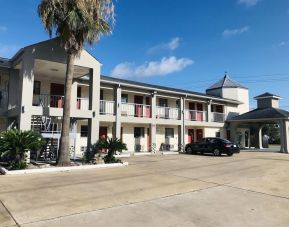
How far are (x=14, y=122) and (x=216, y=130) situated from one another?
2165 cm

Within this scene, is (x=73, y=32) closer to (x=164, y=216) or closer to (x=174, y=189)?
(x=174, y=189)

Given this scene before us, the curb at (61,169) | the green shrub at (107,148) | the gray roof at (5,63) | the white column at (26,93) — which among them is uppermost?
the gray roof at (5,63)

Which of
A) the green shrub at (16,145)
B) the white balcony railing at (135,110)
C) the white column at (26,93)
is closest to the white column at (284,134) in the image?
the white balcony railing at (135,110)

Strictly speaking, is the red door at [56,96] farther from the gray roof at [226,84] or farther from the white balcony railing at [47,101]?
the gray roof at [226,84]

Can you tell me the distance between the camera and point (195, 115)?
28.5 meters

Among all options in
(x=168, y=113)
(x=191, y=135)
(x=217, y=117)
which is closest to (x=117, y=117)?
(x=168, y=113)

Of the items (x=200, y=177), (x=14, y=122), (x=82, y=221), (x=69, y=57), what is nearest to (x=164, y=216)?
(x=82, y=221)

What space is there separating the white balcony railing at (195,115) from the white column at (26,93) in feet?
51.9

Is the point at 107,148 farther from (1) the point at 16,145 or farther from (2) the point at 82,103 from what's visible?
(2) the point at 82,103

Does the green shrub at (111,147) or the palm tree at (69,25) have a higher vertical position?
the palm tree at (69,25)

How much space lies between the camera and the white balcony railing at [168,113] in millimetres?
25755

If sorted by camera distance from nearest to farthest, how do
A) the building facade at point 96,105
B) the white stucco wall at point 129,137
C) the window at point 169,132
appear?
the building facade at point 96,105 → the white stucco wall at point 129,137 → the window at point 169,132

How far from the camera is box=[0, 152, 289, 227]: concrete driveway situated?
625 cm

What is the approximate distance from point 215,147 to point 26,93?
14.9 m
